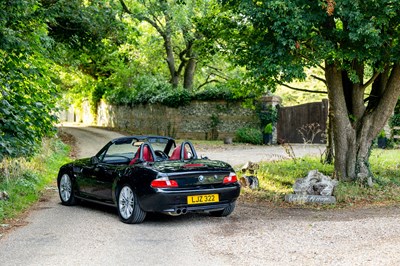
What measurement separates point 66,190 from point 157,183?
3.14m

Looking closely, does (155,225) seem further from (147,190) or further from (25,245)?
(25,245)

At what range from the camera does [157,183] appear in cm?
830

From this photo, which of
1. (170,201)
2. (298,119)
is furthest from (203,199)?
(298,119)

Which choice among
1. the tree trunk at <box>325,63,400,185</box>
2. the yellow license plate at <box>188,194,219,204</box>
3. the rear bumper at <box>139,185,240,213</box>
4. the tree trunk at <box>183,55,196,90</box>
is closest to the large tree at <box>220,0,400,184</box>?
the tree trunk at <box>325,63,400,185</box>

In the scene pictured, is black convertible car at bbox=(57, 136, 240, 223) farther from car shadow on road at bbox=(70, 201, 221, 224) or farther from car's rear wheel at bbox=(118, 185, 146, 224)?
car shadow on road at bbox=(70, 201, 221, 224)

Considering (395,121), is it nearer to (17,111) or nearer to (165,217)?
(165,217)

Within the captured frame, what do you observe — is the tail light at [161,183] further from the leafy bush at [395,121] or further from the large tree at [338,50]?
the leafy bush at [395,121]

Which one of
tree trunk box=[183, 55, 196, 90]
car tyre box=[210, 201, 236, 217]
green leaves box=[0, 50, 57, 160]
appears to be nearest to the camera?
car tyre box=[210, 201, 236, 217]

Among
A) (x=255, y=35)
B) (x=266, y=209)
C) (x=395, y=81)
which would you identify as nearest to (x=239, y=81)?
(x=255, y=35)

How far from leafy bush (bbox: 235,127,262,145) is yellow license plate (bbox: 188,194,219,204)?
18783 mm

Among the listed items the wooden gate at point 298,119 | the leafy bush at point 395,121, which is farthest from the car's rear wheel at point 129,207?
the wooden gate at point 298,119

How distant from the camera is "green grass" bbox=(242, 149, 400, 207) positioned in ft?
37.7

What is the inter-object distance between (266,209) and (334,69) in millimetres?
4127

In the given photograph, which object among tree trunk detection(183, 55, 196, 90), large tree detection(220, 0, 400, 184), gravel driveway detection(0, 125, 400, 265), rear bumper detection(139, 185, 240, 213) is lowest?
gravel driveway detection(0, 125, 400, 265)
